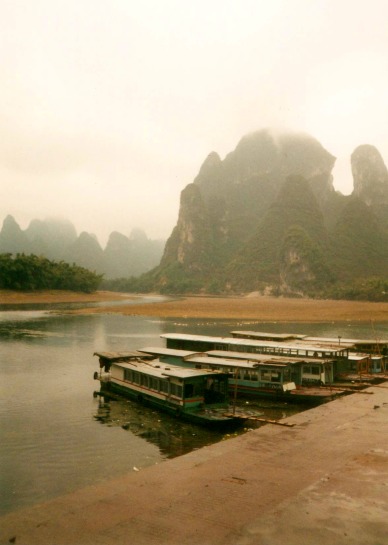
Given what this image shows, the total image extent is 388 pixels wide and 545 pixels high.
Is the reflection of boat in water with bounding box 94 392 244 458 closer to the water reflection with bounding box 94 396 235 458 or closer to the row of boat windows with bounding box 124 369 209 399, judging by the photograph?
the water reflection with bounding box 94 396 235 458

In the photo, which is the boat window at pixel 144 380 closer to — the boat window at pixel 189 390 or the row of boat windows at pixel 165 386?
the row of boat windows at pixel 165 386

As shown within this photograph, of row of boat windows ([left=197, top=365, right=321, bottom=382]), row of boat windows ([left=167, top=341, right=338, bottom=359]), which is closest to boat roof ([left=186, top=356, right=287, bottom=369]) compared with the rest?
row of boat windows ([left=197, top=365, right=321, bottom=382])

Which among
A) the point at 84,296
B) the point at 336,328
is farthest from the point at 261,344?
the point at 84,296

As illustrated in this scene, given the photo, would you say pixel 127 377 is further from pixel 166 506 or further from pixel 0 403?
pixel 166 506

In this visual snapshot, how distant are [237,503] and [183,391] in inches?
418

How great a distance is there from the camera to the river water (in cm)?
1546

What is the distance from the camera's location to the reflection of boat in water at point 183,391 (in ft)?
70.7

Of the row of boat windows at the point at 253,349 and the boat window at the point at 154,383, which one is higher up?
the row of boat windows at the point at 253,349

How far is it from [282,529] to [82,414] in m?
15.1

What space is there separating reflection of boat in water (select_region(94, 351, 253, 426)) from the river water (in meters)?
0.52

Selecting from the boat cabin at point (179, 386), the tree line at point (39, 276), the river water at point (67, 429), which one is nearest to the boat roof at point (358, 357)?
the river water at point (67, 429)

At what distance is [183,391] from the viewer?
2216 centimetres

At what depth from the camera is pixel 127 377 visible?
27000 millimetres

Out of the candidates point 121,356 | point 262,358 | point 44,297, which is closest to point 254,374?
point 262,358
